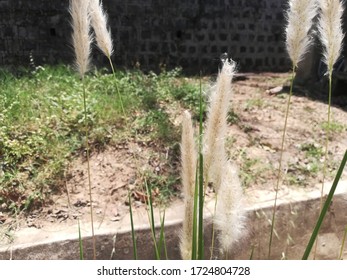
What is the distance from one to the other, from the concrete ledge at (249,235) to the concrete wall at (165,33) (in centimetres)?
260

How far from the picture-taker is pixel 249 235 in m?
2.29

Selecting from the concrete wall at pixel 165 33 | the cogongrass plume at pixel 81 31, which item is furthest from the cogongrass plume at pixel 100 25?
the concrete wall at pixel 165 33

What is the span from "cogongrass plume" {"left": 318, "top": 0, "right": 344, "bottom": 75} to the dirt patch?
1.02 m

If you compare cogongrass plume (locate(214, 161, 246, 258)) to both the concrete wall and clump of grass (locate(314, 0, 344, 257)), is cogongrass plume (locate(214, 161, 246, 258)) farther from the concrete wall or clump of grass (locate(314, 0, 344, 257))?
A: the concrete wall

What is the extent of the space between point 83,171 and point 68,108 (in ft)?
2.04

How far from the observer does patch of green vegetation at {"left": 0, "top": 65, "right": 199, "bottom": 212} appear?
8.01 feet

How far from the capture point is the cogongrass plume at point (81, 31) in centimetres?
99

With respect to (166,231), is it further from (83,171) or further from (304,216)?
(304,216)

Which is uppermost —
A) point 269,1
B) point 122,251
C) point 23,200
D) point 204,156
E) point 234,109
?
point 269,1

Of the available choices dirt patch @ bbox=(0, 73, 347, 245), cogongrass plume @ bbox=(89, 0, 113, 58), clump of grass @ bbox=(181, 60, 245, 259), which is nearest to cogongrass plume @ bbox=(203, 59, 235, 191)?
clump of grass @ bbox=(181, 60, 245, 259)

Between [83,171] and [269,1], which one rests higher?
[269,1]

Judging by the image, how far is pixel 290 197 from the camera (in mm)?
2512

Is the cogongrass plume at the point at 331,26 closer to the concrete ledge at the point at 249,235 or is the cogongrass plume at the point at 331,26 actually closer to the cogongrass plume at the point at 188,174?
the cogongrass plume at the point at 188,174

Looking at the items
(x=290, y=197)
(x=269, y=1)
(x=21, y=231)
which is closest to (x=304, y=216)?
(x=290, y=197)
